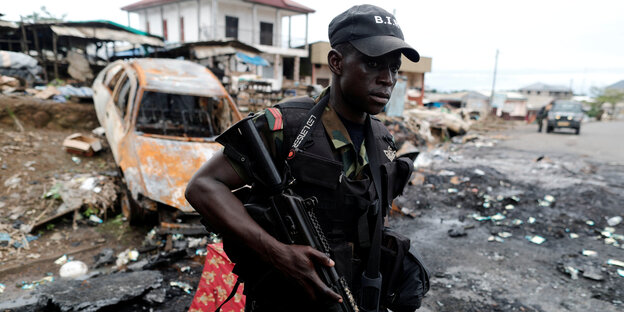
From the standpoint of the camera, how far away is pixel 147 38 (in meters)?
11.8

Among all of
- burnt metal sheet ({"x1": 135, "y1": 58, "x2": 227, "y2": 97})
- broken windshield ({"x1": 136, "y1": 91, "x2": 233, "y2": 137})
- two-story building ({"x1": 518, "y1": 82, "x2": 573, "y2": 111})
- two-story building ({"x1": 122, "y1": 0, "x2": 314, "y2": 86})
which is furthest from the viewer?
two-story building ({"x1": 518, "y1": 82, "x2": 573, "y2": 111})

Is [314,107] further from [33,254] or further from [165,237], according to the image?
[33,254]

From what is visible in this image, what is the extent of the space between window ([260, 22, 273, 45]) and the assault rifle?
74.9 ft

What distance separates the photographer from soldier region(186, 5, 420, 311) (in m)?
1.08

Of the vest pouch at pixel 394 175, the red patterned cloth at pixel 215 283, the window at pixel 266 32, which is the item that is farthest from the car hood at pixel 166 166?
the window at pixel 266 32

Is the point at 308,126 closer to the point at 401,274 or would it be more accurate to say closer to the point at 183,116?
the point at 401,274

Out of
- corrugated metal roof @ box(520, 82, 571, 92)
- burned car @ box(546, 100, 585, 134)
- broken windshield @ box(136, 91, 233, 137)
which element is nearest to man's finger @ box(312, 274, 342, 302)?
broken windshield @ box(136, 91, 233, 137)

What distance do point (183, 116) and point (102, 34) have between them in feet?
25.4

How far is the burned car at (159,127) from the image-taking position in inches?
142

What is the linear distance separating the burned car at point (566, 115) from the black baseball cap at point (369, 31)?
17.4m

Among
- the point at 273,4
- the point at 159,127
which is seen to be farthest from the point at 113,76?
the point at 273,4

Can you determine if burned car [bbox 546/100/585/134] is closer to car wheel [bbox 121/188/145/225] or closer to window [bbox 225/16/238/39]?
car wheel [bbox 121/188/145/225]

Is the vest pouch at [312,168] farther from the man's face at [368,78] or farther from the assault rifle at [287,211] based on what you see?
the man's face at [368,78]

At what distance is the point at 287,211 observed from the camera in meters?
1.10
